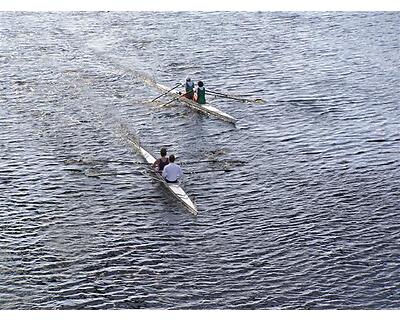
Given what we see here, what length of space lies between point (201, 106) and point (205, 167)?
5.37m

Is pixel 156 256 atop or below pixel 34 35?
below

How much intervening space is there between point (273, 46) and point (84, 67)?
8.76 m

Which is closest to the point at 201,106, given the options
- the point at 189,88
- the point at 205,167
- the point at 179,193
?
the point at 189,88

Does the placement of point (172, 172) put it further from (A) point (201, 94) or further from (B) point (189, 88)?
(B) point (189, 88)

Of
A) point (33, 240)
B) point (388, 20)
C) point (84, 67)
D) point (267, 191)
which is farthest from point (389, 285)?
point (388, 20)

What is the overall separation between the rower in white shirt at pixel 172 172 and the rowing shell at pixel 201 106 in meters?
5.62

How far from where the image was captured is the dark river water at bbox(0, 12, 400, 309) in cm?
1623

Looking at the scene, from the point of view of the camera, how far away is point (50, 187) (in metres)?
20.7

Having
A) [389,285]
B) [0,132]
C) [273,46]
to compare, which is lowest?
[389,285]

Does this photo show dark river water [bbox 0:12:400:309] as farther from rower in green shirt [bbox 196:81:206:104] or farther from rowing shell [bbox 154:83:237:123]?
rower in green shirt [bbox 196:81:206:104]

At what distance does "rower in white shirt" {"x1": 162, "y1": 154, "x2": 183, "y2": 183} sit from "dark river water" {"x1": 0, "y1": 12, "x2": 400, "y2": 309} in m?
0.45

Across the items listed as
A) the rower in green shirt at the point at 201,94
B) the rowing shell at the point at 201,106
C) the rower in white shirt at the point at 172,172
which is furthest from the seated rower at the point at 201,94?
the rower in white shirt at the point at 172,172

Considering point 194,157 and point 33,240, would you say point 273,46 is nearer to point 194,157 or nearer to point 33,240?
point 194,157

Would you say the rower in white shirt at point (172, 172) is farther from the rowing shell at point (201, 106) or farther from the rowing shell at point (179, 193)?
the rowing shell at point (201, 106)
